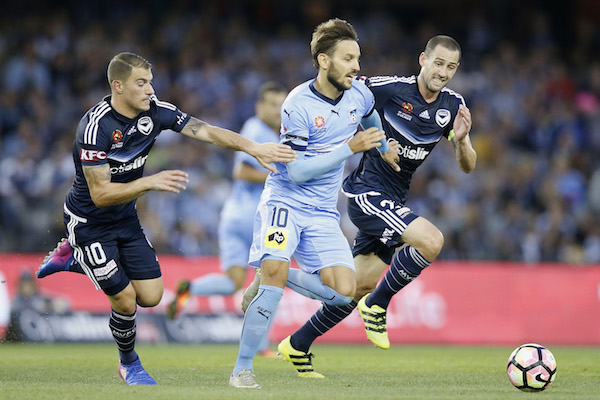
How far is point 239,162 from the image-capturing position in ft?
35.2

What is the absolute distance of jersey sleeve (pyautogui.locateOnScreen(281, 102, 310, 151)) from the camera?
7.38 m

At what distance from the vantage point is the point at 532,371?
7.15 meters

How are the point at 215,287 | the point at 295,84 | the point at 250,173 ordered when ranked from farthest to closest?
the point at 295,84
the point at 215,287
the point at 250,173

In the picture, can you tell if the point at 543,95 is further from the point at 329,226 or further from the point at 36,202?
the point at 329,226

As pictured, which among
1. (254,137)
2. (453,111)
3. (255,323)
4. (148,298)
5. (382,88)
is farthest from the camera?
(254,137)

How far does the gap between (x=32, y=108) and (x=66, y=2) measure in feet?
12.6

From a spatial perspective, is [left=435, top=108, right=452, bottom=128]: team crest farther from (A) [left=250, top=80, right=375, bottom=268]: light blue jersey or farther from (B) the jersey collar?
(B) the jersey collar

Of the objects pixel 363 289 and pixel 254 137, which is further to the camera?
pixel 254 137

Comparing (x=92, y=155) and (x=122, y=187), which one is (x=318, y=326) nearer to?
(x=122, y=187)

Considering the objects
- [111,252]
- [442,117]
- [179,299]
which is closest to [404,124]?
[442,117]

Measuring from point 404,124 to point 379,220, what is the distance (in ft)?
3.24

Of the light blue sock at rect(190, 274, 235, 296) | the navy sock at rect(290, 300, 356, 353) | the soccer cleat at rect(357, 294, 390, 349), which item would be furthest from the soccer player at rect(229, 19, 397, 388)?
the light blue sock at rect(190, 274, 235, 296)

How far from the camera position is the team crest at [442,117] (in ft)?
28.4

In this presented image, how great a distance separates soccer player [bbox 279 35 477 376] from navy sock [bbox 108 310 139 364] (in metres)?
1.33
